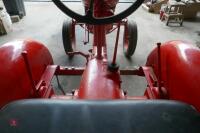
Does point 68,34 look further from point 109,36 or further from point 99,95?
point 99,95

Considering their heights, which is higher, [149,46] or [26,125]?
[26,125]

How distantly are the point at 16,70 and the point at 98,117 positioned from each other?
0.64 metres

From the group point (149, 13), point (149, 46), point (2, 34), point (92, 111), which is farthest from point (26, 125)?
point (149, 13)

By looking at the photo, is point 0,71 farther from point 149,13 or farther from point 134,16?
point 149,13

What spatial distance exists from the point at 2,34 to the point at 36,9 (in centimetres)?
168

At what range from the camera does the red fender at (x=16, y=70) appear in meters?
1.09

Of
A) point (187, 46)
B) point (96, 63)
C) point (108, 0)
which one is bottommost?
point (96, 63)

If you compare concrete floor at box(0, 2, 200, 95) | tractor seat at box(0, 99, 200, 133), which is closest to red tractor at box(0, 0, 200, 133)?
tractor seat at box(0, 99, 200, 133)

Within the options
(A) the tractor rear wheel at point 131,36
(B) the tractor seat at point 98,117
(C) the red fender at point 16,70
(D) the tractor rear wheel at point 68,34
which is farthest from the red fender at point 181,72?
(D) the tractor rear wheel at point 68,34

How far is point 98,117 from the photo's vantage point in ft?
2.48

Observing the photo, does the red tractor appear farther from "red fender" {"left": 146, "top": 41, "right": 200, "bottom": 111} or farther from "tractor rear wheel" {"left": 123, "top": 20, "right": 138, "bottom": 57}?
"tractor rear wheel" {"left": 123, "top": 20, "right": 138, "bottom": 57}

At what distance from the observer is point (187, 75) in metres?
1.06

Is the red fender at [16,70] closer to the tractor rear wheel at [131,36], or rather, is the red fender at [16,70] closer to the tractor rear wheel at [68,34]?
the tractor rear wheel at [68,34]

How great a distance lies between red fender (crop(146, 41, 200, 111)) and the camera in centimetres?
101
